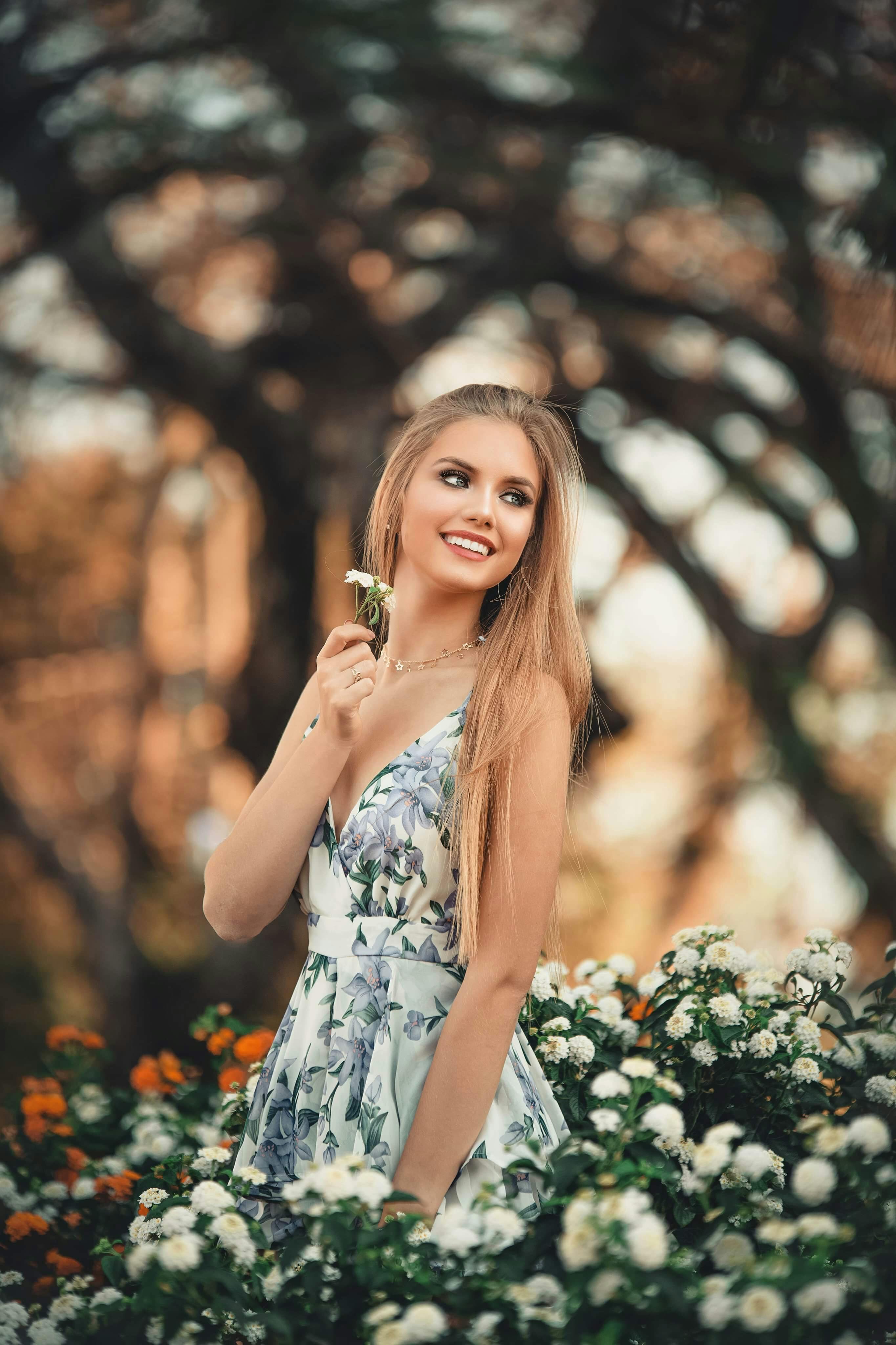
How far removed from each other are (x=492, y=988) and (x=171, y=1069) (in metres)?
1.29

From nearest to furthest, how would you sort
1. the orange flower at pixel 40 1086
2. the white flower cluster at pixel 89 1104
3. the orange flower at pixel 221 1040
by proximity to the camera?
1. the orange flower at pixel 221 1040
2. the white flower cluster at pixel 89 1104
3. the orange flower at pixel 40 1086

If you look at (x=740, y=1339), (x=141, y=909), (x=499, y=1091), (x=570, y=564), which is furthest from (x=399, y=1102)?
(x=141, y=909)

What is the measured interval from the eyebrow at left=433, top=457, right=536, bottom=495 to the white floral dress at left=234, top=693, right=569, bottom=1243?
353 millimetres

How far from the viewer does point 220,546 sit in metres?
4.24

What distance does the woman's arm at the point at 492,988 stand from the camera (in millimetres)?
1322

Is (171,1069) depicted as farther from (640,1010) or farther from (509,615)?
(509,615)

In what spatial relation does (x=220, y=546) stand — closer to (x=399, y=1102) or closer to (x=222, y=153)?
(x=222, y=153)

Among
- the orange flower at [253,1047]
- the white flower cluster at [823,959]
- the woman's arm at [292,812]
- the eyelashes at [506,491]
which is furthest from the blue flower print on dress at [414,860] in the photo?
the orange flower at [253,1047]

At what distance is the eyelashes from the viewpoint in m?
1.60

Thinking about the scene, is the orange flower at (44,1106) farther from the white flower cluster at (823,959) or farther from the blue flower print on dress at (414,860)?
the white flower cluster at (823,959)

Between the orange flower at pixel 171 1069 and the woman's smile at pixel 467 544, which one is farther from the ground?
the woman's smile at pixel 467 544

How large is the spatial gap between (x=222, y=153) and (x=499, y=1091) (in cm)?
316

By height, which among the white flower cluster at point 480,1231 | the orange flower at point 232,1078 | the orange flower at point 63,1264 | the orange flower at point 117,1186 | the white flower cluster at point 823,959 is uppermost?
the white flower cluster at point 823,959

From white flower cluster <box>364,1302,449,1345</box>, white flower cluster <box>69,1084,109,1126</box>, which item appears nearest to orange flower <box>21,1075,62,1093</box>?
white flower cluster <box>69,1084,109,1126</box>
